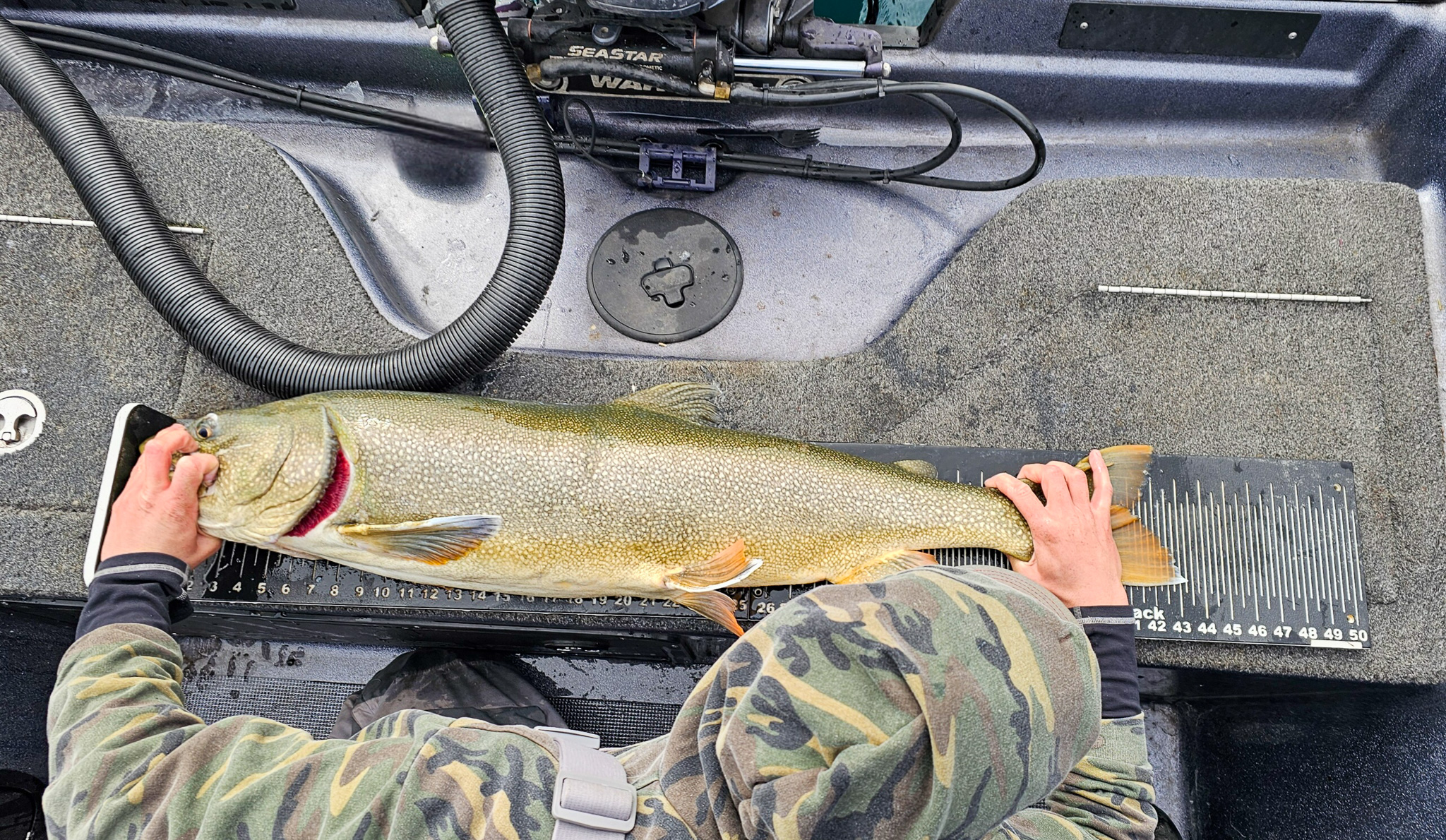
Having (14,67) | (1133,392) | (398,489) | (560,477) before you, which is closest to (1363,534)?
(1133,392)

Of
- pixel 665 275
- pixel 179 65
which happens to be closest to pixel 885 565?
pixel 665 275

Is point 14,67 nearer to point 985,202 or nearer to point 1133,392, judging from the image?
point 985,202

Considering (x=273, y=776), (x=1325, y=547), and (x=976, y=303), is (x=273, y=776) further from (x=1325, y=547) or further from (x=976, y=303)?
(x=1325, y=547)

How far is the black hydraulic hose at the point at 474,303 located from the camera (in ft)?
8.82

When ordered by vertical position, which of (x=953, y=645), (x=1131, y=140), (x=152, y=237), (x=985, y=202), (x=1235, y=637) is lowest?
(x=1235, y=637)

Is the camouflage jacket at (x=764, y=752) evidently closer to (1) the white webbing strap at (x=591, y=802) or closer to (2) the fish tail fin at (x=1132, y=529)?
(1) the white webbing strap at (x=591, y=802)

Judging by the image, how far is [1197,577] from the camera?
8.95 feet

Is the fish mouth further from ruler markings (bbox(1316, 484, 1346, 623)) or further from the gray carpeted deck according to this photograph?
ruler markings (bbox(1316, 484, 1346, 623))

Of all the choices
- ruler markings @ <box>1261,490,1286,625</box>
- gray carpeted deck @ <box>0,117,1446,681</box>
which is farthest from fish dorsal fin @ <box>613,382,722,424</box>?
ruler markings @ <box>1261,490,1286,625</box>

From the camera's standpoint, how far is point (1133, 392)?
9.84ft

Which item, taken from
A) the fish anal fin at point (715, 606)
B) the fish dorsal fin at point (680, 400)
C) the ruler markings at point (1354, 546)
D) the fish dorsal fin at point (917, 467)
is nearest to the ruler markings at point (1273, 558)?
the ruler markings at point (1354, 546)

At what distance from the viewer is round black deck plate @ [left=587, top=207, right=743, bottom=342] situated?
3.30 meters

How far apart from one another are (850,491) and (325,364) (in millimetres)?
1727

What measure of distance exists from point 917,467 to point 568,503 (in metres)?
1.10
